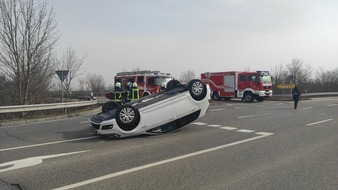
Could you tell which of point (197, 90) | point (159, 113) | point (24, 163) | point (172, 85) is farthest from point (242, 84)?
point (24, 163)

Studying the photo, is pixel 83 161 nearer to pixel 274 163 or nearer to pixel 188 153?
pixel 188 153

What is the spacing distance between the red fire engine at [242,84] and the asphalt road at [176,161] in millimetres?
19042

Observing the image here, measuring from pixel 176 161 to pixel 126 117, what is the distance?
2.76 m

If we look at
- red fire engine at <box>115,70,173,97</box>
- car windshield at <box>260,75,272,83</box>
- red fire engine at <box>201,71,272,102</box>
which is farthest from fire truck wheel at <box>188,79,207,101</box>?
car windshield at <box>260,75,272,83</box>

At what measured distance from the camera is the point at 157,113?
9.11 m

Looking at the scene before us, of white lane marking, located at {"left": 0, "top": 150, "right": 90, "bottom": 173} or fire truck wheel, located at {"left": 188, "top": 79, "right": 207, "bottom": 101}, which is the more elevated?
fire truck wheel, located at {"left": 188, "top": 79, "right": 207, "bottom": 101}

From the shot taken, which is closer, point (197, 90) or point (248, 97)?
point (197, 90)

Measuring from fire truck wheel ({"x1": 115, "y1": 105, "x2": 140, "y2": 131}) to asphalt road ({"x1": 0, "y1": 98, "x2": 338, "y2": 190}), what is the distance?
0.41m

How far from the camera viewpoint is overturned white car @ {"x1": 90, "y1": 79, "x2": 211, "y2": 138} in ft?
28.3

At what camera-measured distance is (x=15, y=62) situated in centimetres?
1703

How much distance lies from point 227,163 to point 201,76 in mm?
28121

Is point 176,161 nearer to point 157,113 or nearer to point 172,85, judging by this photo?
point 157,113

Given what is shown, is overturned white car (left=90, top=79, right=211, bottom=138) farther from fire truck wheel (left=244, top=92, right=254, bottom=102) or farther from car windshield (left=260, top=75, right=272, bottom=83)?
car windshield (left=260, top=75, right=272, bottom=83)

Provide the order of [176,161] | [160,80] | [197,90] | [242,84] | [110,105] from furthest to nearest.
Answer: [242,84] → [160,80] → [110,105] → [197,90] → [176,161]
